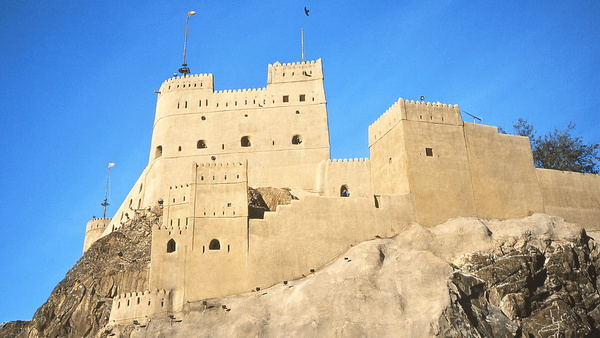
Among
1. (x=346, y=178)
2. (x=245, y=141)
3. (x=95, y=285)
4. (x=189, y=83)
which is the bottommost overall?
(x=95, y=285)

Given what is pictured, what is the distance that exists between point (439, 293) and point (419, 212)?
5917mm

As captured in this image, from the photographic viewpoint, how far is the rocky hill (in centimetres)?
2275

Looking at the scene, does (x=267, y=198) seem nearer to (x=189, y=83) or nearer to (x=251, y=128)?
(x=251, y=128)

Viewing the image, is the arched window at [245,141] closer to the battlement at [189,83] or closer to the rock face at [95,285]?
the battlement at [189,83]

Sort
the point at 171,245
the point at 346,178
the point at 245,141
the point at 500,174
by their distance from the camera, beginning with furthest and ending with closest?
the point at 245,141 < the point at 346,178 < the point at 500,174 < the point at 171,245

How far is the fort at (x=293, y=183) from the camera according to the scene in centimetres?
2559

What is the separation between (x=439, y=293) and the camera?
23250 millimetres

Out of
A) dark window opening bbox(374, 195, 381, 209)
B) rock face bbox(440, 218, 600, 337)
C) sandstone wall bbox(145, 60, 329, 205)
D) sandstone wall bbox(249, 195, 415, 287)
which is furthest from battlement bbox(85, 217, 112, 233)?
rock face bbox(440, 218, 600, 337)

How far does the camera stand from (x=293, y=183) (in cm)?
3469

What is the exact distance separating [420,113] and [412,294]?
1107 cm

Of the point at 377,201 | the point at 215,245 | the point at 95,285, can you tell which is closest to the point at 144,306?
the point at 215,245

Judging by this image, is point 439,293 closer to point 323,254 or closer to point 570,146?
point 323,254

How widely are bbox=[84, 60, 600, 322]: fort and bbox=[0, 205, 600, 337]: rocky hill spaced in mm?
1091

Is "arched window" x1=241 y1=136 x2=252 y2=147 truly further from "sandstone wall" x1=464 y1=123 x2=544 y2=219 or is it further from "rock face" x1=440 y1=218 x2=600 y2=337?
"rock face" x1=440 y1=218 x2=600 y2=337
